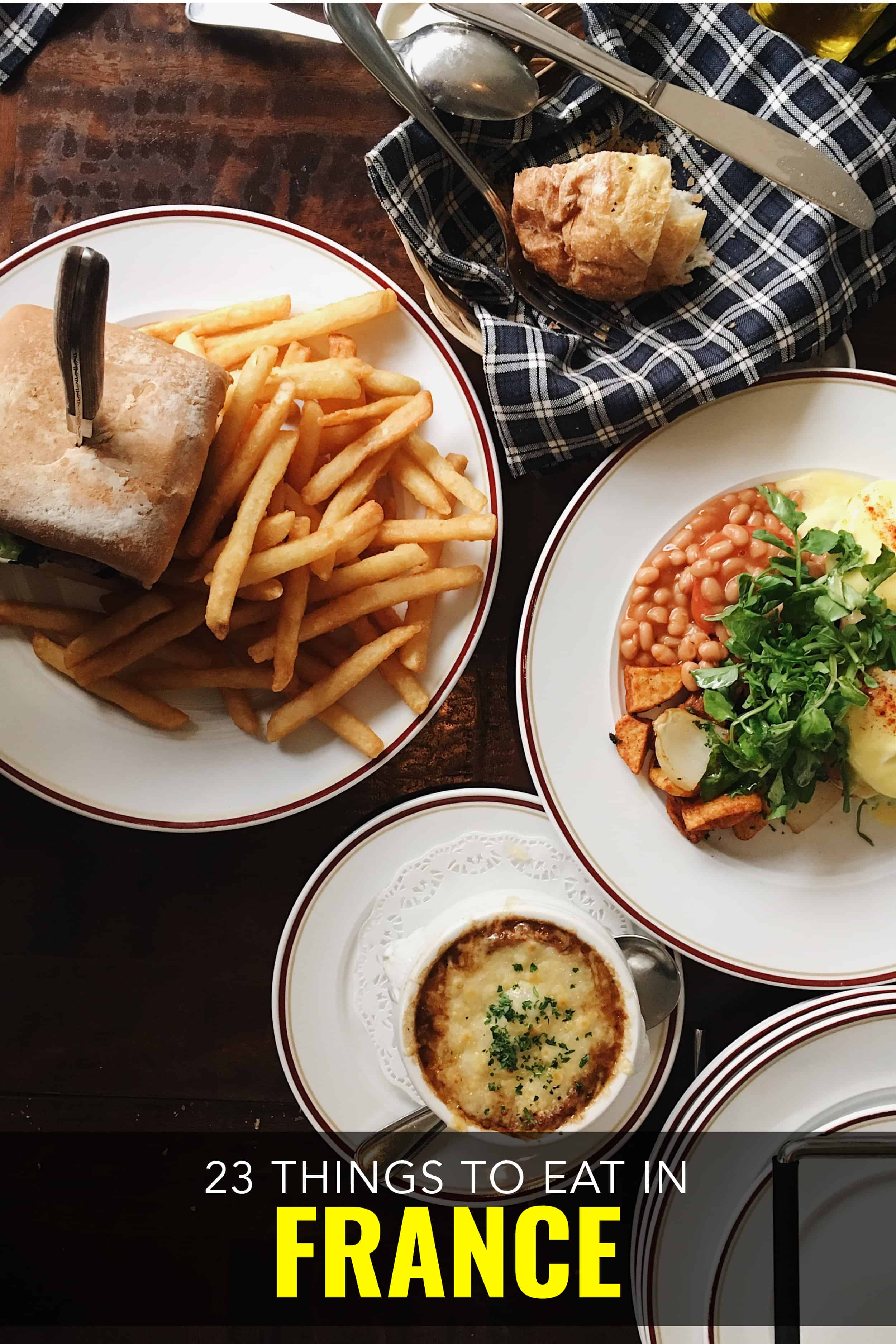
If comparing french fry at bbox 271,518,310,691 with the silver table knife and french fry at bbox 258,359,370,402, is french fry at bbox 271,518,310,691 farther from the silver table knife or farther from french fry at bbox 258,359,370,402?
the silver table knife

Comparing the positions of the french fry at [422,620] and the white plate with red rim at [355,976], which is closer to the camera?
the french fry at [422,620]

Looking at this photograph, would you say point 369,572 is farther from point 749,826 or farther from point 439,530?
point 749,826

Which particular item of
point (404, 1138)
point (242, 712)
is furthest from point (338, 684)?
point (404, 1138)

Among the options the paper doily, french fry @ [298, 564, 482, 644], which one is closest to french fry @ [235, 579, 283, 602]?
french fry @ [298, 564, 482, 644]

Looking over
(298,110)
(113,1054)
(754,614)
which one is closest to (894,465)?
(754,614)

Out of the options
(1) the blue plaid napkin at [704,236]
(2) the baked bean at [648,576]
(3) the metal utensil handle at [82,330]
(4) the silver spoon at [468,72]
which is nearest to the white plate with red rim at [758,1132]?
(2) the baked bean at [648,576]

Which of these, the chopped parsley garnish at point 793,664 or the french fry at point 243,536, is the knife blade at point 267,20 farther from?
the chopped parsley garnish at point 793,664
